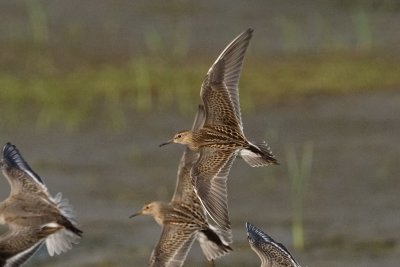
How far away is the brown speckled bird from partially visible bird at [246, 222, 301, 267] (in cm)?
26

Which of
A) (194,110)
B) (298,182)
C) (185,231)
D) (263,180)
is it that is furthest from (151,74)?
(185,231)

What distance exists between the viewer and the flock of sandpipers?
9.59 meters

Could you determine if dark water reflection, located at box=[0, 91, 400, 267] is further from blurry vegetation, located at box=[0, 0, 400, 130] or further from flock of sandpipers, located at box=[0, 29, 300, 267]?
flock of sandpipers, located at box=[0, 29, 300, 267]

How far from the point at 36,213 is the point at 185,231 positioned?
0.91m

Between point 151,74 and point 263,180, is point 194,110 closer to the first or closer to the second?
point 151,74

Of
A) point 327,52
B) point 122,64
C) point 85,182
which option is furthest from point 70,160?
point 327,52

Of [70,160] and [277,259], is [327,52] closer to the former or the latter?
[70,160]

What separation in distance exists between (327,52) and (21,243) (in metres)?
9.19

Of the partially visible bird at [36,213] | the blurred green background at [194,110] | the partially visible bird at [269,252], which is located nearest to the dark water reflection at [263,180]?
the blurred green background at [194,110]

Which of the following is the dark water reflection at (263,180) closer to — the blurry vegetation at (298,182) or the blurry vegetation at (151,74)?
the blurry vegetation at (298,182)

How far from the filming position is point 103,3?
20.2 m

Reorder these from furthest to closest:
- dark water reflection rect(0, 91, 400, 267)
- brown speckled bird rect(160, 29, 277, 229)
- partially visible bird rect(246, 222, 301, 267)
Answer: dark water reflection rect(0, 91, 400, 267) < brown speckled bird rect(160, 29, 277, 229) < partially visible bird rect(246, 222, 301, 267)

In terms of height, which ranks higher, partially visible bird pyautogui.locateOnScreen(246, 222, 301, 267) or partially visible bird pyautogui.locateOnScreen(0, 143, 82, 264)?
partially visible bird pyautogui.locateOnScreen(0, 143, 82, 264)

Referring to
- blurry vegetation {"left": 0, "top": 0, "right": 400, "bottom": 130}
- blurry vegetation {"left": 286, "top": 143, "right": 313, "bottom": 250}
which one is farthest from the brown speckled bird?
blurry vegetation {"left": 0, "top": 0, "right": 400, "bottom": 130}
